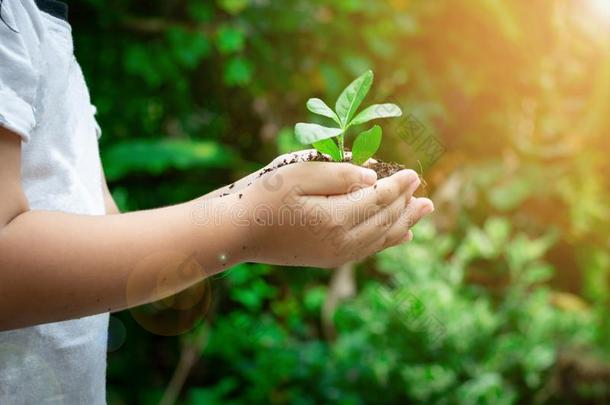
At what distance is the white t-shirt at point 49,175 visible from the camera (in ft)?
2.22

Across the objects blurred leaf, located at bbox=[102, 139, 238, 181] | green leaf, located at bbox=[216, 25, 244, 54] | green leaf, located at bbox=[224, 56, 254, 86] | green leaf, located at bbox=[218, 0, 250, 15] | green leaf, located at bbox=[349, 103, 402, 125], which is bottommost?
blurred leaf, located at bbox=[102, 139, 238, 181]

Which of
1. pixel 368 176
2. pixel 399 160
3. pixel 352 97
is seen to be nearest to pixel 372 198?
pixel 368 176

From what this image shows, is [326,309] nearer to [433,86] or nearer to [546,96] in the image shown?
[433,86]

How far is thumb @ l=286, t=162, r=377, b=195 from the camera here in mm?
729

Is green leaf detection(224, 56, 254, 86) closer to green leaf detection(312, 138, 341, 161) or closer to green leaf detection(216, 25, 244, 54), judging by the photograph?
green leaf detection(216, 25, 244, 54)

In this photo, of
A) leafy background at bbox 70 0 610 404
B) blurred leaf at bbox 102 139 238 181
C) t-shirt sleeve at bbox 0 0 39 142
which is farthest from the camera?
blurred leaf at bbox 102 139 238 181

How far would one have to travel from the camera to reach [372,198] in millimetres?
759

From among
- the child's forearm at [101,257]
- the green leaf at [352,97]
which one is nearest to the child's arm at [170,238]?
the child's forearm at [101,257]

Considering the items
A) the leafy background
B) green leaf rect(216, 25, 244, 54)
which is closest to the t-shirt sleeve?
the leafy background

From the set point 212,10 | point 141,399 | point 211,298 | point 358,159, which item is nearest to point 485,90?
point 212,10

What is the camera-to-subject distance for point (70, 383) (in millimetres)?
752

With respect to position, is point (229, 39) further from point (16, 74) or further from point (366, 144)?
point (16, 74)

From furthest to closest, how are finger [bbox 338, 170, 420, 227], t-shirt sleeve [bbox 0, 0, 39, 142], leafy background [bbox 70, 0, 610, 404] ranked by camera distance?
1. leafy background [bbox 70, 0, 610, 404]
2. finger [bbox 338, 170, 420, 227]
3. t-shirt sleeve [bbox 0, 0, 39, 142]

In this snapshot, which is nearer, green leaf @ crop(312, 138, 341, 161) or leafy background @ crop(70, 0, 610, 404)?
green leaf @ crop(312, 138, 341, 161)
